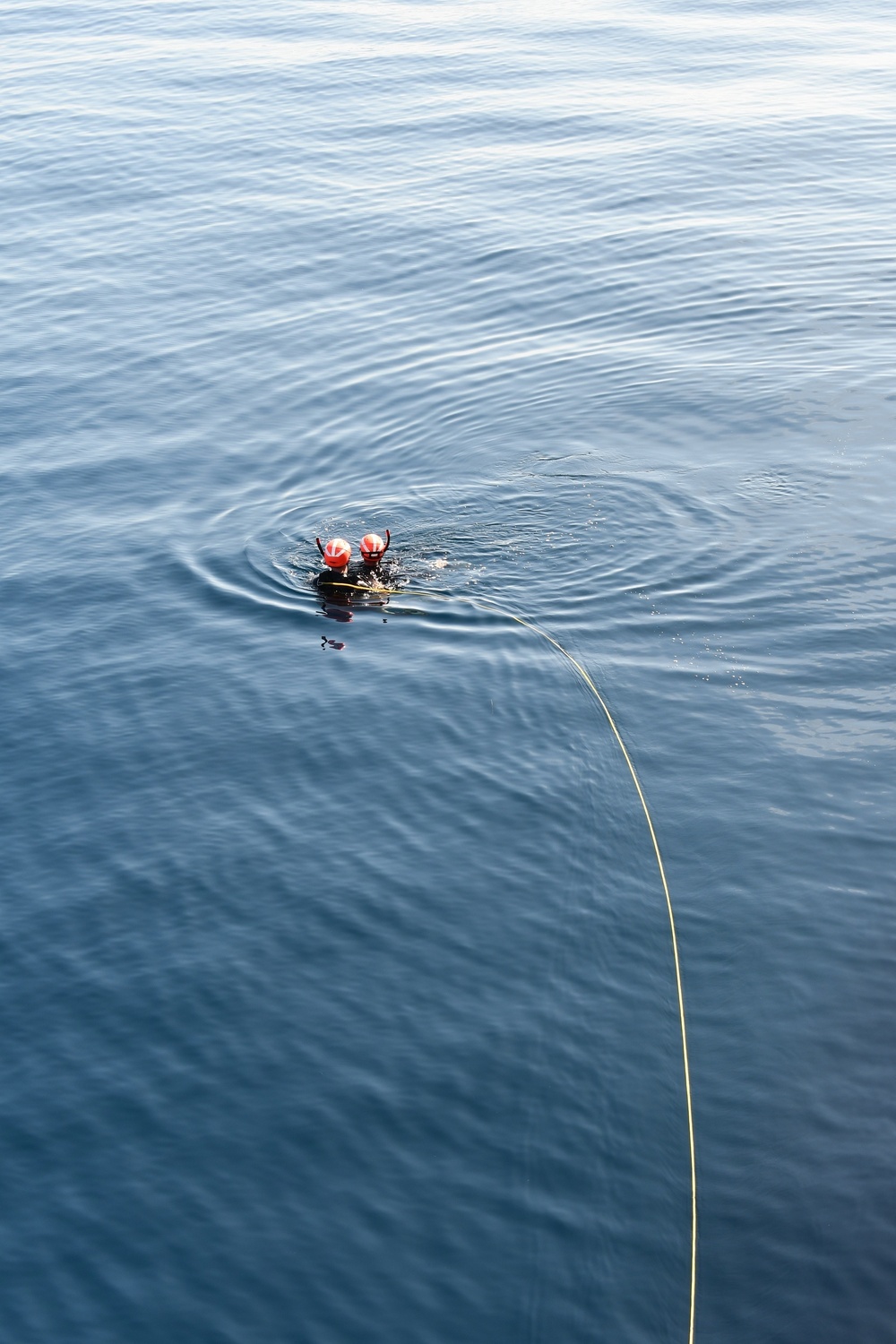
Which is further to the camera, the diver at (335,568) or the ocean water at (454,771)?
the diver at (335,568)

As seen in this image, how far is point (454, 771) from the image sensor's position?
24.8 metres

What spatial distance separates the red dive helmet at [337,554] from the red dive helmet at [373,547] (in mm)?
384

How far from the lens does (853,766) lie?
2388 cm

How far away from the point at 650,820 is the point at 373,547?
954cm

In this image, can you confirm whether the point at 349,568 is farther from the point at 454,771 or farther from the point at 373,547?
the point at 454,771

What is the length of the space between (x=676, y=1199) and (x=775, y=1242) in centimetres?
129

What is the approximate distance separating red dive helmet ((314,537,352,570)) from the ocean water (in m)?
1.45

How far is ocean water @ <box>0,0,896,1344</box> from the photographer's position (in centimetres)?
1661

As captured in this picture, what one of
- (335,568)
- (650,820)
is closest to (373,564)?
(335,568)

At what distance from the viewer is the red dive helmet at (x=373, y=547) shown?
1133 inches

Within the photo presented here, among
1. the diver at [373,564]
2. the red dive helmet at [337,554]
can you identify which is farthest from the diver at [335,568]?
the diver at [373,564]

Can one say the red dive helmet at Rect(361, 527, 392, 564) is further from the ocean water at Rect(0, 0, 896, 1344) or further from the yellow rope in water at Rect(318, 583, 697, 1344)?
the ocean water at Rect(0, 0, 896, 1344)

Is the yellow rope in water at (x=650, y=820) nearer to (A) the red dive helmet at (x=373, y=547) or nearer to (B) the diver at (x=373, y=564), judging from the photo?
(B) the diver at (x=373, y=564)

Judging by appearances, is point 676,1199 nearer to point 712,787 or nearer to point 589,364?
point 712,787
